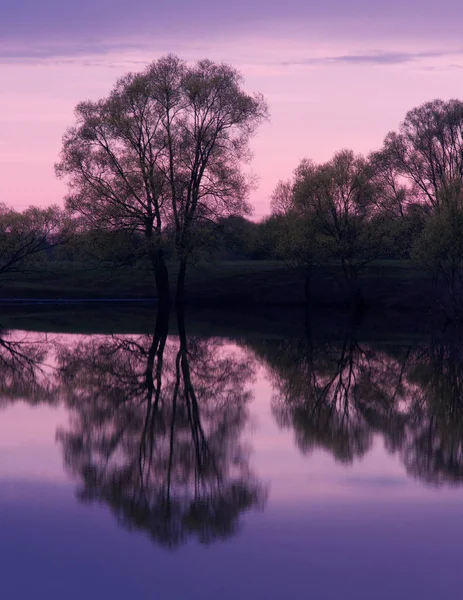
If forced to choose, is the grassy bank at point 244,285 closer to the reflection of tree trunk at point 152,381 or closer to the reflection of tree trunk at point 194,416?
the reflection of tree trunk at point 152,381

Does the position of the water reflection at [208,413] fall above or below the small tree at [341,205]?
below

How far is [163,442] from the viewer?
41.6 feet

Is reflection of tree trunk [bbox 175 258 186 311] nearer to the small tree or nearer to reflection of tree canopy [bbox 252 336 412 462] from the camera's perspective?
the small tree

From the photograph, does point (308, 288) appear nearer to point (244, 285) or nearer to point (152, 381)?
point (244, 285)

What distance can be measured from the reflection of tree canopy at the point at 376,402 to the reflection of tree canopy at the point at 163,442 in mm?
1148

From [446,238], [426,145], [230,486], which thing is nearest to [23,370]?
[230,486]

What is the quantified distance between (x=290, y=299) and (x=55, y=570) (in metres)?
58.0

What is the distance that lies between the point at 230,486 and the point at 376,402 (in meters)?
7.67

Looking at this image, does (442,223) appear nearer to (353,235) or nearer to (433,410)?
(353,235)

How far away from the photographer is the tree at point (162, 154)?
174 feet

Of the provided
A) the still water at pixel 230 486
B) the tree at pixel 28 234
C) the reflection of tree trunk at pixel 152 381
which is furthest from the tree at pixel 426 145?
the still water at pixel 230 486

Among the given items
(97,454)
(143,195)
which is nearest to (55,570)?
(97,454)

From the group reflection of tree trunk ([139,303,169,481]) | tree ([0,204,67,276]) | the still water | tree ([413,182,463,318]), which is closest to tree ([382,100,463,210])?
A: tree ([413,182,463,318])

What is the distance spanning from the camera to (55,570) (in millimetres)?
7254
